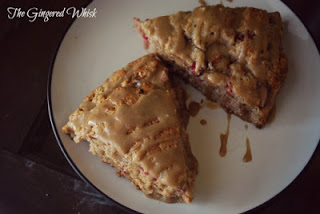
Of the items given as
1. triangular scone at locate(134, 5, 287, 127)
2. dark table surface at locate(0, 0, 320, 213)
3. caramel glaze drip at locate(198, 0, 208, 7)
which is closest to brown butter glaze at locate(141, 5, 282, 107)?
triangular scone at locate(134, 5, 287, 127)

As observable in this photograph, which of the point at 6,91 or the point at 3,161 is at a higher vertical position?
the point at 6,91

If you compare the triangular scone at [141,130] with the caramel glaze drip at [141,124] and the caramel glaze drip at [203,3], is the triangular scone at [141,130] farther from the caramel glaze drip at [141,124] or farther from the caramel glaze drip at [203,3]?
the caramel glaze drip at [203,3]

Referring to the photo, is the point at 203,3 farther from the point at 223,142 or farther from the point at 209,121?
the point at 223,142

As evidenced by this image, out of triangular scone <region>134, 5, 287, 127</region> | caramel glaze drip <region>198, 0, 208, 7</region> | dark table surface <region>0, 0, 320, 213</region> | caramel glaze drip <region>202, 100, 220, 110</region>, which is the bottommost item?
dark table surface <region>0, 0, 320, 213</region>

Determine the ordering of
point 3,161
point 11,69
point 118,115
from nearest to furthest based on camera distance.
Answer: point 118,115 → point 3,161 → point 11,69

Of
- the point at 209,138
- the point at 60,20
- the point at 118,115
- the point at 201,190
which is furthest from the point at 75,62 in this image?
the point at 201,190

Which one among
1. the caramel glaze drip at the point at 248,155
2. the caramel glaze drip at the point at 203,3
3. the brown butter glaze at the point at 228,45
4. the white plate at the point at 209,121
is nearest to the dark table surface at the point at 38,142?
the white plate at the point at 209,121

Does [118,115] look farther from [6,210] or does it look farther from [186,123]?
[6,210]

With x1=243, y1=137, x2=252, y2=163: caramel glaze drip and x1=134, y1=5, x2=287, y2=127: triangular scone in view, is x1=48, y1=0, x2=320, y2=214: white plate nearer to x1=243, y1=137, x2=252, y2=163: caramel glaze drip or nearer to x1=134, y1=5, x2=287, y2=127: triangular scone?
x1=243, y1=137, x2=252, y2=163: caramel glaze drip
